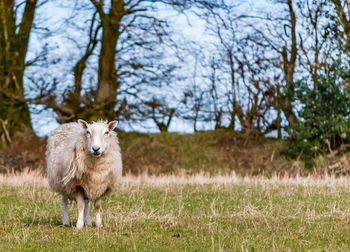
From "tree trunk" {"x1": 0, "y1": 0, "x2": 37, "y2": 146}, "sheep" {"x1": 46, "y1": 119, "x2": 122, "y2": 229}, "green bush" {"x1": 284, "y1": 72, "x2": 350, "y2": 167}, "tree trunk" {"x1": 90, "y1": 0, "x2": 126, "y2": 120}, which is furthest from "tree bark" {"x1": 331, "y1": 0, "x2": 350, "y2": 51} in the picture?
"sheep" {"x1": 46, "y1": 119, "x2": 122, "y2": 229}

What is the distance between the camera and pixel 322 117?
18922 mm

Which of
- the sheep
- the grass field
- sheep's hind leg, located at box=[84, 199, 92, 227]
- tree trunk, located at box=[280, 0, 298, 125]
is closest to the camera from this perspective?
the grass field

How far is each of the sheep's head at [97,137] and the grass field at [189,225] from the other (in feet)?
3.22

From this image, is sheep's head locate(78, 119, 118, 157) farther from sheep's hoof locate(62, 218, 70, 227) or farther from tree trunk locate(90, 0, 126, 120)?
tree trunk locate(90, 0, 126, 120)

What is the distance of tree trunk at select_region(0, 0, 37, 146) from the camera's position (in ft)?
65.3

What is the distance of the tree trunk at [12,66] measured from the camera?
1991cm

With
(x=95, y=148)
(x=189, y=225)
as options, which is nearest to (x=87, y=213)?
(x=95, y=148)

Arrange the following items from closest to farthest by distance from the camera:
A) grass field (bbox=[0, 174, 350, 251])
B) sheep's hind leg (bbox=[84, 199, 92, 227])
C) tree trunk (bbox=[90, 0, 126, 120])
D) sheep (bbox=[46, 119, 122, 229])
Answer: grass field (bbox=[0, 174, 350, 251]), sheep (bbox=[46, 119, 122, 229]), sheep's hind leg (bbox=[84, 199, 92, 227]), tree trunk (bbox=[90, 0, 126, 120])

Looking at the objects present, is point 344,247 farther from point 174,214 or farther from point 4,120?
point 4,120

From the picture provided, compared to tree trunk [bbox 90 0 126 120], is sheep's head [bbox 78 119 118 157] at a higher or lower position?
lower

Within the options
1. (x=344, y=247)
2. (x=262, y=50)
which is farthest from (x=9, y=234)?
(x=262, y=50)

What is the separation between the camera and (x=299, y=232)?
19.1 ft

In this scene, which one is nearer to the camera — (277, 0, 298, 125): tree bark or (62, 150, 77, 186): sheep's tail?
(62, 150, 77, 186): sheep's tail

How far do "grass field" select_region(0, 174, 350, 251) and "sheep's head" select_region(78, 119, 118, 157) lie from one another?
3.22 feet
